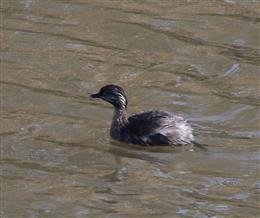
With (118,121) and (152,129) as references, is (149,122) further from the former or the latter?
(118,121)

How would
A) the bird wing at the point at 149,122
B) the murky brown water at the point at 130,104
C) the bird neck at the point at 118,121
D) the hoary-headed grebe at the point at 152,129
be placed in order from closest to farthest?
the murky brown water at the point at 130,104
the hoary-headed grebe at the point at 152,129
the bird wing at the point at 149,122
the bird neck at the point at 118,121

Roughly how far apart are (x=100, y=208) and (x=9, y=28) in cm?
634

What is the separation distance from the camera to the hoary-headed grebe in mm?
11773

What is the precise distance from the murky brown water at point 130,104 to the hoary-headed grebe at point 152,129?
150 mm

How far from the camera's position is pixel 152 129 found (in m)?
12.0

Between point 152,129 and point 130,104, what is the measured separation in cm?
106

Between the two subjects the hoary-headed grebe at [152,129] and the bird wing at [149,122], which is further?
the bird wing at [149,122]

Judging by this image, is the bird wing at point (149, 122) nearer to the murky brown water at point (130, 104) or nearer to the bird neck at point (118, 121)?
the bird neck at point (118, 121)

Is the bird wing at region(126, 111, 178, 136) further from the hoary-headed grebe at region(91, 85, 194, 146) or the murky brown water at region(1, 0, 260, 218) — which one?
the murky brown water at region(1, 0, 260, 218)

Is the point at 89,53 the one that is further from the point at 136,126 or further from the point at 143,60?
the point at 136,126

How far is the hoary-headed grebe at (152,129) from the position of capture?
11.8m

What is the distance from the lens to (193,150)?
456 inches

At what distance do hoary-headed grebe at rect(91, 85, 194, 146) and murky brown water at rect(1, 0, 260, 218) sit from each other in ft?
0.49

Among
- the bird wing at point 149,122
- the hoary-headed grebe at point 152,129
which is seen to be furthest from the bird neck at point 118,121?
the bird wing at point 149,122
